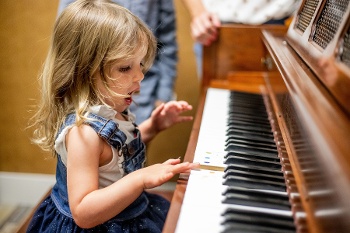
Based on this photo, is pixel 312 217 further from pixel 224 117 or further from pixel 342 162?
pixel 224 117

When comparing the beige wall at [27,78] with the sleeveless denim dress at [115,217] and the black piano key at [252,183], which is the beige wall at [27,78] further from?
the black piano key at [252,183]

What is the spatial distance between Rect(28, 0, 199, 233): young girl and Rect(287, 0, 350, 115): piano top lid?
399 mm

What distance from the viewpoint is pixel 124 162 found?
1358 mm

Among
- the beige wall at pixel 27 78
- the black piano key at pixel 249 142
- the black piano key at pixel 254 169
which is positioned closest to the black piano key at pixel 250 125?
the black piano key at pixel 249 142

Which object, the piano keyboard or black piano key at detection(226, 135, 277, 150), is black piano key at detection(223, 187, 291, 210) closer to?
the piano keyboard

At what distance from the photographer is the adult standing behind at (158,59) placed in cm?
196

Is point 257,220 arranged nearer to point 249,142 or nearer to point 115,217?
point 249,142

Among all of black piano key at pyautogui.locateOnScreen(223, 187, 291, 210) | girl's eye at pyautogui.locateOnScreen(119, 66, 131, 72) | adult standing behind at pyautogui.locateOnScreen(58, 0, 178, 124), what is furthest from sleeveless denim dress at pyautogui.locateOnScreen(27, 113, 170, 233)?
adult standing behind at pyautogui.locateOnScreen(58, 0, 178, 124)

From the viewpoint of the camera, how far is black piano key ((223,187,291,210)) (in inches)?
37.8

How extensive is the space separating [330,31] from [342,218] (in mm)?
681

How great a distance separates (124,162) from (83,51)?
0.35 metres

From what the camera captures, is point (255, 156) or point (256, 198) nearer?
point (256, 198)

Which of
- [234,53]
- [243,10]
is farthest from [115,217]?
[243,10]

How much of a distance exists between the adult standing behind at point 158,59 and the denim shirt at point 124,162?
508 millimetres
